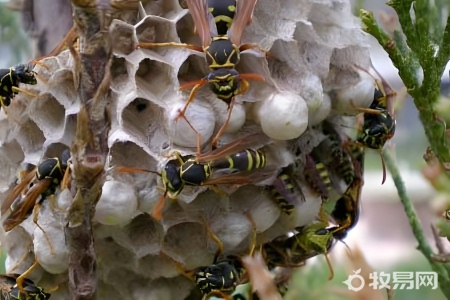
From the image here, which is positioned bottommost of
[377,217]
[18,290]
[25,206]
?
[377,217]

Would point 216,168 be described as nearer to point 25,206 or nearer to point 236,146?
point 236,146

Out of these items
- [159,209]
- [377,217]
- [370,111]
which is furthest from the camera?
[377,217]

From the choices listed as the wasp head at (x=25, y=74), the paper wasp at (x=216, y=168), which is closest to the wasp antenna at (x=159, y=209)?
the paper wasp at (x=216, y=168)

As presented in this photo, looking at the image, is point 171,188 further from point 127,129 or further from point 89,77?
point 89,77

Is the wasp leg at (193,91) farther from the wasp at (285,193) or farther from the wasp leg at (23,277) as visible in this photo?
the wasp leg at (23,277)

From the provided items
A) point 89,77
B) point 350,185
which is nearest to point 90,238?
point 89,77

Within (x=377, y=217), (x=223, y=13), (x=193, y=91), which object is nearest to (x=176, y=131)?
(x=193, y=91)

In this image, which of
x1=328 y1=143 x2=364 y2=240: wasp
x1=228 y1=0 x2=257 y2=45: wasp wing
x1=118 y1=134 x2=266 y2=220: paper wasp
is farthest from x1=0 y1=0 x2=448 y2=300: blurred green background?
x1=228 y1=0 x2=257 y2=45: wasp wing
